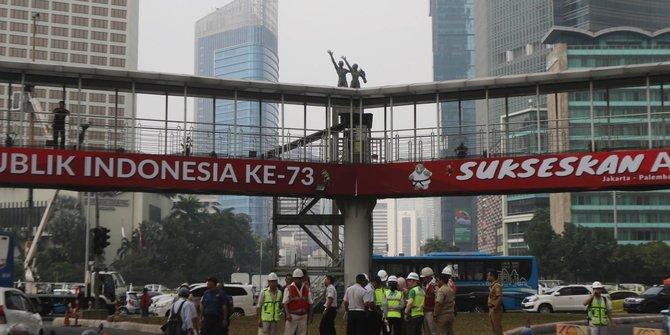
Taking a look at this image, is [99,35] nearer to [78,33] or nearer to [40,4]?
[78,33]

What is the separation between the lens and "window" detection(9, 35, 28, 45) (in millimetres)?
141875

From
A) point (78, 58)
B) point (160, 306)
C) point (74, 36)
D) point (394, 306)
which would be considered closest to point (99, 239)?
point (160, 306)

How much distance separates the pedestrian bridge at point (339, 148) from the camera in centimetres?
2733

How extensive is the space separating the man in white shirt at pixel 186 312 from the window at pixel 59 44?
5426 inches

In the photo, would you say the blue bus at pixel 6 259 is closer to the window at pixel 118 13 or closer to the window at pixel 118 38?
the window at pixel 118 38

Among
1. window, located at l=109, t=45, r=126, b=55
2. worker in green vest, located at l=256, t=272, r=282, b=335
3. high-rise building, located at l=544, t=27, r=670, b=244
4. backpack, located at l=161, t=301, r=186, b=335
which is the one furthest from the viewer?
window, located at l=109, t=45, r=126, b=55

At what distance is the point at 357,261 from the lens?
30719 mm

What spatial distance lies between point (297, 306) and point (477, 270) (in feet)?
90.6

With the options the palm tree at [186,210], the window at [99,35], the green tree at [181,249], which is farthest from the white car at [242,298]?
the window at [99,35]

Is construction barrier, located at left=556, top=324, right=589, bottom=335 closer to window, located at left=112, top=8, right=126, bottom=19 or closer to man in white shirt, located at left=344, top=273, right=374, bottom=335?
man in white shirt, located at left=344, top=273, right=374, bottom=335

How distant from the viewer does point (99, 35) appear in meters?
146

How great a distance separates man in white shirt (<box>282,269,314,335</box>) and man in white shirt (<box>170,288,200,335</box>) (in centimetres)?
223

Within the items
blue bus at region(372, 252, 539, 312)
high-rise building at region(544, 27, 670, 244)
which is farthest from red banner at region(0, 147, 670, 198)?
high-rise building at region(544, 27, 670, 244)

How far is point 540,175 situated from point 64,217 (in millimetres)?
90728
